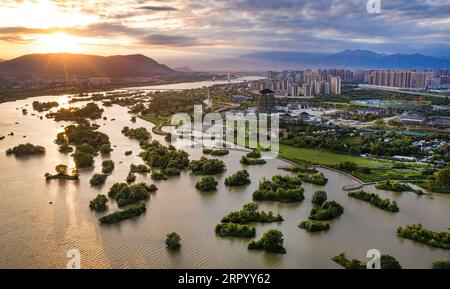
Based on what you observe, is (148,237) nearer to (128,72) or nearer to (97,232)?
(97,232)

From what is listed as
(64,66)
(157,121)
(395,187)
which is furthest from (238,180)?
(64,66)

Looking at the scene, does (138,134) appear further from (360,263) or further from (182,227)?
(360,263)

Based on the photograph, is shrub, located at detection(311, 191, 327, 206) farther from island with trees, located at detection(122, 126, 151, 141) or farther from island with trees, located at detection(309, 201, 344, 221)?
island with trees, located at detection(122, 126, 151, 141)

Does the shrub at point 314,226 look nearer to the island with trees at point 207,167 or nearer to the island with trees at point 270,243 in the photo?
the island with trees at point 270,243

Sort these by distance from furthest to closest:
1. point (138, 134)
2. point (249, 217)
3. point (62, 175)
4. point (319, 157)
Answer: point (138, 134) → point (319, 157) → point (62, 175) → point (249, 217)

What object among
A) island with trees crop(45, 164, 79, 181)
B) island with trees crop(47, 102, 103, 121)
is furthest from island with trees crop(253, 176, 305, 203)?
island with trees crop(47, 102, 103, 121)

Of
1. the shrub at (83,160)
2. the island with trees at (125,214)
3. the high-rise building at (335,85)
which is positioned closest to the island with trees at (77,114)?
the shrub at (83,160)
